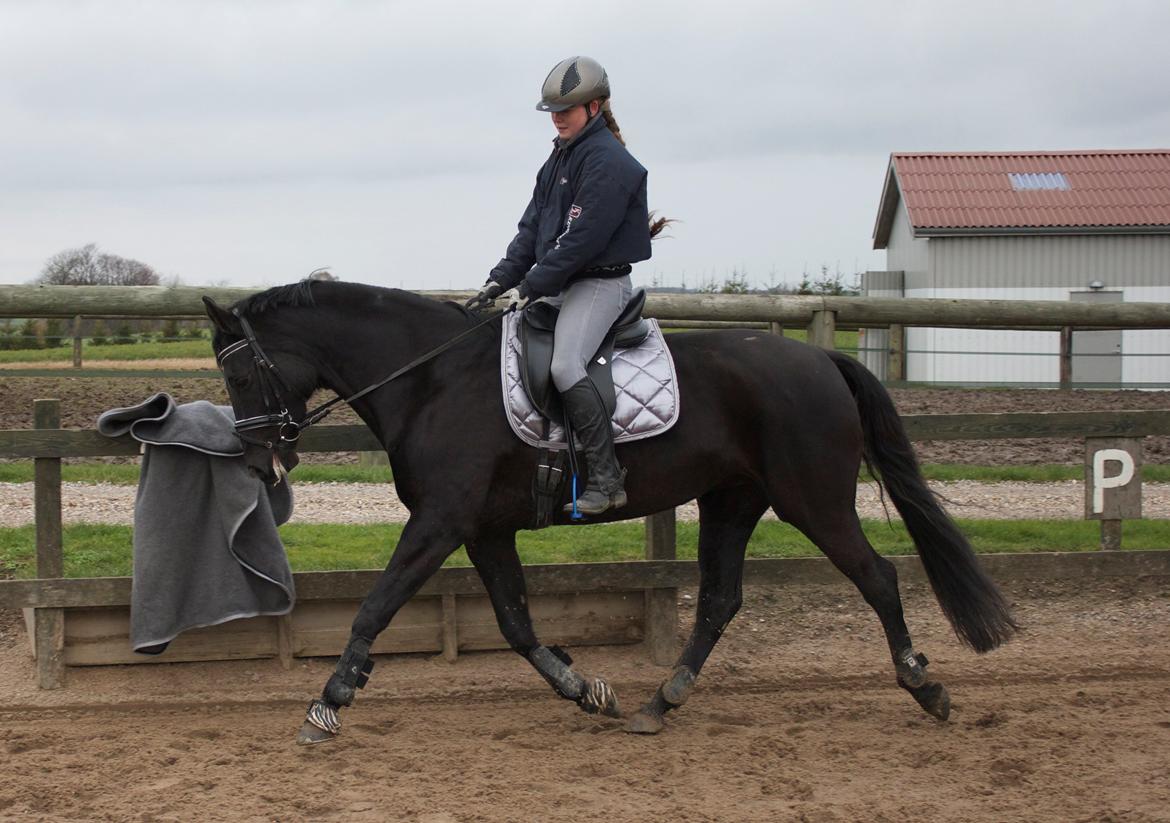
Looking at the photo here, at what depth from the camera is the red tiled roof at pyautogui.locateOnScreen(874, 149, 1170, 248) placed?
83.7ft

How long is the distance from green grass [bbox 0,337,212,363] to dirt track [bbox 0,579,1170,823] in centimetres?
1426

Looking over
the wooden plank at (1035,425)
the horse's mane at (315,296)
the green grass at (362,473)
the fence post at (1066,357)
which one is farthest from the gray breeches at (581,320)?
the fence post at (1066,357)

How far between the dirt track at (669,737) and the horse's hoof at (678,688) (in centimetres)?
13

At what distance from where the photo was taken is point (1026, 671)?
243 inches

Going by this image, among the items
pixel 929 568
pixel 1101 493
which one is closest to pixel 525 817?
pixel 929 568

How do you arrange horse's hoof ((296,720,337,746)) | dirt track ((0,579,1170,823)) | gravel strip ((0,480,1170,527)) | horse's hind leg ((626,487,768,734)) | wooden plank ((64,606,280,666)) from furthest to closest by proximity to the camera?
1. gravel strip ((0,480,1170,527))
2. wooden plank ((64,606,280,666))
3. horse's hind leg ((626,487,768,734))
4. horse's hoof ((296,720,337,746))
5. dirt track ((0,579,1170,823))

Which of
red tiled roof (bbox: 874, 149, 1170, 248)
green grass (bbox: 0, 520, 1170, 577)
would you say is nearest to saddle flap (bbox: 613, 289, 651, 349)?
green grass (bbox: 0, 520, 1170, 577)

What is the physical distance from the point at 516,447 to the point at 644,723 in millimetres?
1400

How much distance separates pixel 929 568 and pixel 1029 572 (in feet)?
3.79

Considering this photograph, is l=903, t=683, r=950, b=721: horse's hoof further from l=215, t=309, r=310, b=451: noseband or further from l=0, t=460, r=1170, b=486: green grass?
Answer: l=0, t=460, r=1170, b=486: green grass

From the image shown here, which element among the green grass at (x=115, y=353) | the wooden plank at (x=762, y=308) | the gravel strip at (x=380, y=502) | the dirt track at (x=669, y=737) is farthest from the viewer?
the green grass at (x=115, y=353)

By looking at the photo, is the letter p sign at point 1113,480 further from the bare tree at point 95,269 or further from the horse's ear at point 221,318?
the bare tree at point 95,269

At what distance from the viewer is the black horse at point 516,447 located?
16.8ft

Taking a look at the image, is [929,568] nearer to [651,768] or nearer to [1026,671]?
[1026,671]
